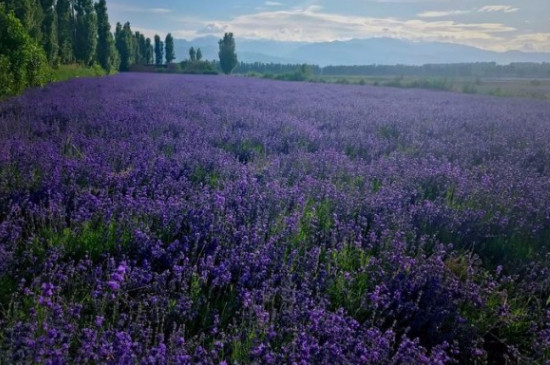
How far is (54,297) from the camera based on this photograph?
2.06m

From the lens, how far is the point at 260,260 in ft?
8.29

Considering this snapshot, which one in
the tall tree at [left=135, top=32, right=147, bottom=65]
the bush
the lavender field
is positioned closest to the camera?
the lavender field

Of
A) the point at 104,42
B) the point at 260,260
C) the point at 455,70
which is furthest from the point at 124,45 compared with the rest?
the point at 260,260

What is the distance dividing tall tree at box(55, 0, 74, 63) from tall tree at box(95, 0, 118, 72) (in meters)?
6.11

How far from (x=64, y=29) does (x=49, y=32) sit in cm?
622

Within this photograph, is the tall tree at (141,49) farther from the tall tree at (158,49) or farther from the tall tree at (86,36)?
the tall tree at (86,36)

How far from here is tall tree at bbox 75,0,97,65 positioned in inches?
1379

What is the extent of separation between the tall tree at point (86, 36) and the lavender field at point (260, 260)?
112 ft

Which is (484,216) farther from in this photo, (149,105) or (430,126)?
(149,105)

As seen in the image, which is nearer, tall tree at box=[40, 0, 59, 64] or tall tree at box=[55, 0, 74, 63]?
tall tree at box=[40, 0, 59, 64]

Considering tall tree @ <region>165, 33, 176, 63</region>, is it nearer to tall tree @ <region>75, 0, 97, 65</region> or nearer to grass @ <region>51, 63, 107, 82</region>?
tall tree @ <region>75, 0, 97, 65</region>

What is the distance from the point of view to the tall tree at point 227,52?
209ft

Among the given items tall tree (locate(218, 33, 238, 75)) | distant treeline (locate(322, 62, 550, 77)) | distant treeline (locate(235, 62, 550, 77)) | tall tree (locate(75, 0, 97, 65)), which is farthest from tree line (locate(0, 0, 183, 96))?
distant treeline (locate(322, 62, 550, 77))

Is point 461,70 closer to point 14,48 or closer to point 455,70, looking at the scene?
point 455,70
